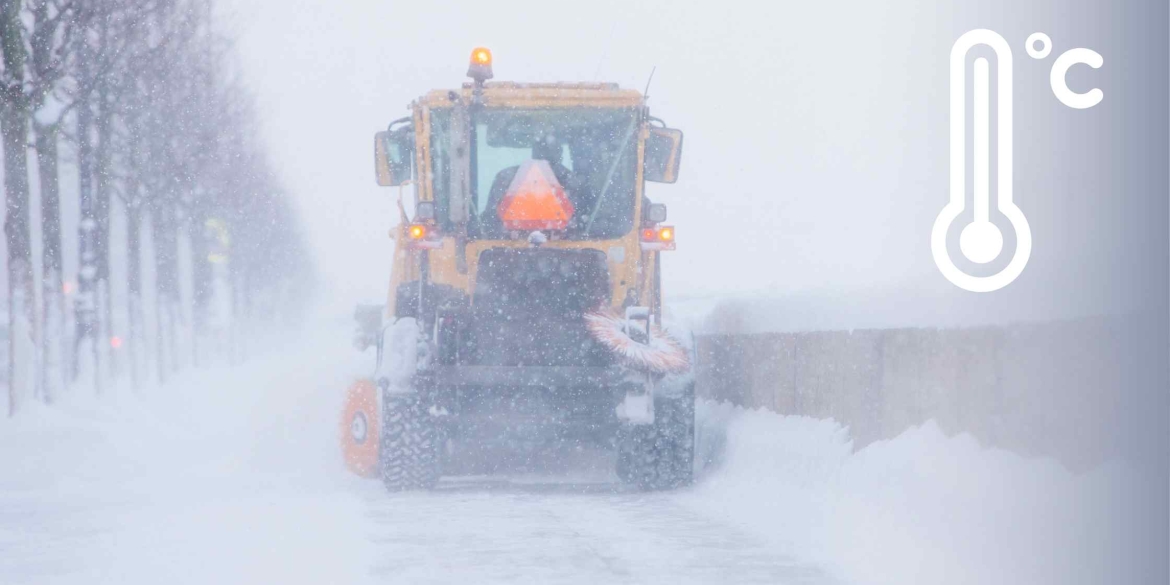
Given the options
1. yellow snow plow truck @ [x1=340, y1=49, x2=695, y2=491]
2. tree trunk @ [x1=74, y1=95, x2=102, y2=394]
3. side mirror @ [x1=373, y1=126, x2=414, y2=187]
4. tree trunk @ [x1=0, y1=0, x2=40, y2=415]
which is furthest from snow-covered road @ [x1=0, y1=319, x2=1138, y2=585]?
tree trunk @ [x1=74, y1=95, x2=102, y2=394]

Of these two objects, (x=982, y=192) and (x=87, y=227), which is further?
(x=87, y=227)

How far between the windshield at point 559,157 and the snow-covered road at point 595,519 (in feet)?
6.51

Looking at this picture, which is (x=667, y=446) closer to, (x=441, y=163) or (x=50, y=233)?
(x=441, y=163)

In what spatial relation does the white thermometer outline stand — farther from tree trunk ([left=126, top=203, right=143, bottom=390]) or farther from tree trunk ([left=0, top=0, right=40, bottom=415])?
tree trunk ([left=126, top=203, right=143, bottom=390])

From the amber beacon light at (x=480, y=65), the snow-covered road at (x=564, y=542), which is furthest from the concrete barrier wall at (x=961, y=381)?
the amber beacon light at (x=480, y=65)

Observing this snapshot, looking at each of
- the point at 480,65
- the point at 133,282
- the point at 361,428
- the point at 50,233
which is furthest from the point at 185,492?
A: the point at 133,282

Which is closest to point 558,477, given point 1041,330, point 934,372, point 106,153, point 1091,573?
point 934,372

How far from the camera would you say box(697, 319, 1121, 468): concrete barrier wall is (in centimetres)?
757

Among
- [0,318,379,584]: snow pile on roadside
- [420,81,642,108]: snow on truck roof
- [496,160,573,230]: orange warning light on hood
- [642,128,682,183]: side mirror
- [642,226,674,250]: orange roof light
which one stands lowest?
[0,318,379,584]: snow pile on roadside

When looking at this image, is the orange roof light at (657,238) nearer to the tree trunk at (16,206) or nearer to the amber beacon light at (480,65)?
the amber beacon light at (480,65)

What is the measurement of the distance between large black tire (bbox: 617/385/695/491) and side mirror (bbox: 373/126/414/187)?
106 inches

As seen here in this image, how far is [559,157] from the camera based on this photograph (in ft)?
39.5

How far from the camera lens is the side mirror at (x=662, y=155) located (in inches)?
480

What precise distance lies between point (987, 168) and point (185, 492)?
20.4ft
